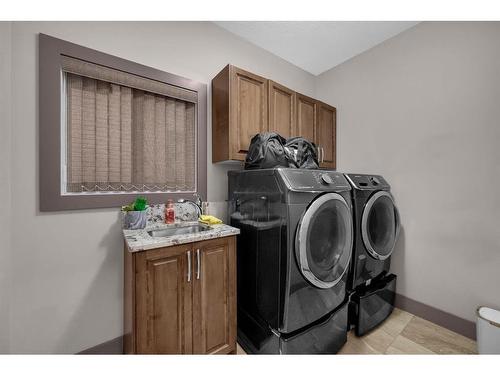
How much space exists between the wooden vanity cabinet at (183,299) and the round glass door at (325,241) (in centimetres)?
50

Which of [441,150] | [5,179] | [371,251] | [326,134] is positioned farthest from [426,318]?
[5,179]

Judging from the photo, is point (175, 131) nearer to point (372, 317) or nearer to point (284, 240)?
point (284, 240)

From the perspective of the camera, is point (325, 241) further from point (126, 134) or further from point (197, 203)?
point (126, 134)

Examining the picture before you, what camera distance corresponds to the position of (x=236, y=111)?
173cm

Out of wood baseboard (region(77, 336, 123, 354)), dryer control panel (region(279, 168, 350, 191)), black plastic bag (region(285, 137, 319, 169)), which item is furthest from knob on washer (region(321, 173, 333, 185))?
wood baseboard (region(77, 336, 123, 354))

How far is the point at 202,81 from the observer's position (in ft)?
6.24

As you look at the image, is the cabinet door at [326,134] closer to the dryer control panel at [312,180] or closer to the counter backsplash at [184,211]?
the dryer control panel at [312,180]

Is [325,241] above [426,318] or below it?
above

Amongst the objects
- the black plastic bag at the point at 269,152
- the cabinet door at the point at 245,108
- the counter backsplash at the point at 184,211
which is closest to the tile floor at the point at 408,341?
the counter backsplash at the point at 184,211

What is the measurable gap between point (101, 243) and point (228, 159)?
1111 millimetres

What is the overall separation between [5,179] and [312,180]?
1787 mm

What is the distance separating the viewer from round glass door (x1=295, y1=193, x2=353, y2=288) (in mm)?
1263

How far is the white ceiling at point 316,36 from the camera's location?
1.98 m
